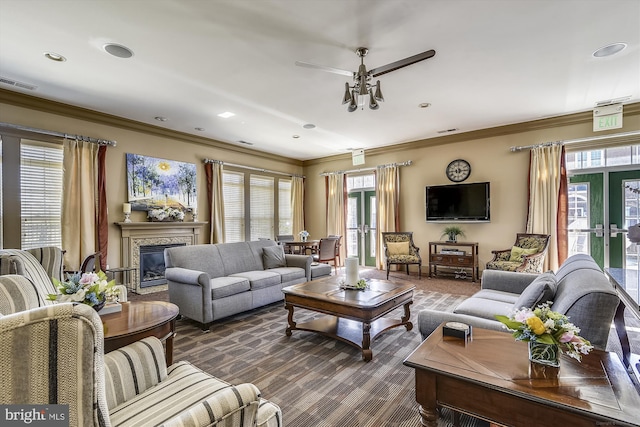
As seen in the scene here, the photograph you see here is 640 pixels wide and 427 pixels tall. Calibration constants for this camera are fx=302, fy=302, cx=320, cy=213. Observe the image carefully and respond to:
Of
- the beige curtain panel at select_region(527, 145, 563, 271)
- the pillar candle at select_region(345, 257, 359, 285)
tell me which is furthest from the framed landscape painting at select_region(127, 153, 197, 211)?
the beige curtain panel at select_region(527, 145, 563, 271)

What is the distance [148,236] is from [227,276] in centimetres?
221

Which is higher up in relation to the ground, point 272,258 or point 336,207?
point 336,207

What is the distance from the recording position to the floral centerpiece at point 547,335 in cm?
134

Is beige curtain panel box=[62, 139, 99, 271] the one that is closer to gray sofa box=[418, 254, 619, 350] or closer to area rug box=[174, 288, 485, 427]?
area rug box=[174, 288, 485, 427]

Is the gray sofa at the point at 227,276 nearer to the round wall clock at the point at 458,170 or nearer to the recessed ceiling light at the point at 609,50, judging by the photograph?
the round wall clock at the point at 458,170

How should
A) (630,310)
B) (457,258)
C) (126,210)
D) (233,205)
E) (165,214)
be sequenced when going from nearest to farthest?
1. (630,310)
2. (126,210)
3. (165,214)
4. (457,258)
5. (233,205)

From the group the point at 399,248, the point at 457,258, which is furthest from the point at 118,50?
the point at 457,258

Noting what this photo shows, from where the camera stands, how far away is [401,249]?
638 centimetres

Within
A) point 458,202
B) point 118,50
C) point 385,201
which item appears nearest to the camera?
point 118,50

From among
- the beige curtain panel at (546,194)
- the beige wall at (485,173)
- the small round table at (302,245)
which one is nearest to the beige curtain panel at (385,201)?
the beige wall at (485,173)

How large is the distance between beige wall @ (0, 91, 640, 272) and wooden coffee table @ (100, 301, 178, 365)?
335cm

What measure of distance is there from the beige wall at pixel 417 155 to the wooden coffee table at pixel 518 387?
4831 millimetres

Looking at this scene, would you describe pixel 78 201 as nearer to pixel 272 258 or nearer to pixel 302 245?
pixel 272 258

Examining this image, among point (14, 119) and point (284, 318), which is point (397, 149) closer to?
point (284, 318)
